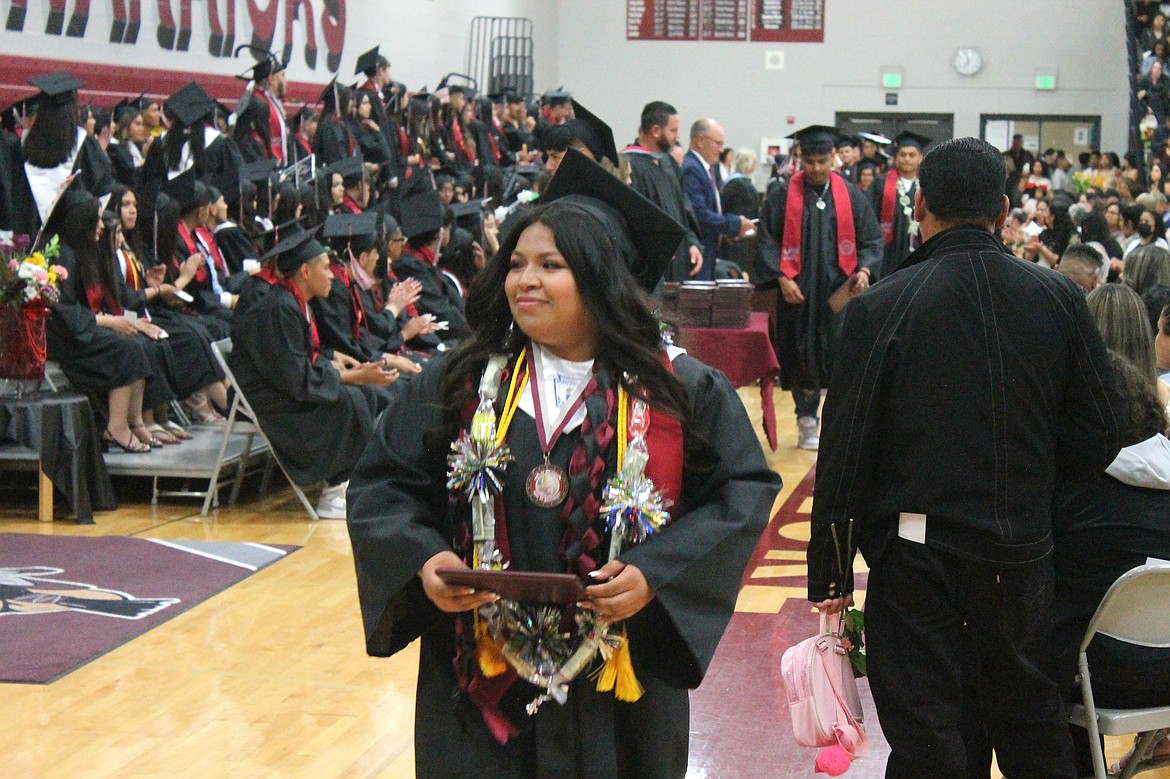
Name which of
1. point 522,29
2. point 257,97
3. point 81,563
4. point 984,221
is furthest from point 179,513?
point 522,29

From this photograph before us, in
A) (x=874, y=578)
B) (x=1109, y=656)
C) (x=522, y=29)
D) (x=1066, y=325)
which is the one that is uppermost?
(x=522, y=29)

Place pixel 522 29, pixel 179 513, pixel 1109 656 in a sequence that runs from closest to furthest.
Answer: pixel 1109 656
pixel 179 513
pixel 522 29

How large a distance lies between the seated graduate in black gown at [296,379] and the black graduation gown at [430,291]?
226cm

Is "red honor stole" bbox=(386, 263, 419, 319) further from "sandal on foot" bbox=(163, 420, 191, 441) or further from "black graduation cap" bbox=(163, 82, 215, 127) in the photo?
"black graduation cap" bbox=(163, 82, 215, 127)

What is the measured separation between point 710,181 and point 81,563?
19.3 feet

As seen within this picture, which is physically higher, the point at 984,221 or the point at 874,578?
the point at 984,221

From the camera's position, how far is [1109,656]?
9.84 feet

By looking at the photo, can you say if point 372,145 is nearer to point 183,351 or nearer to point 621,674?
point 183,351

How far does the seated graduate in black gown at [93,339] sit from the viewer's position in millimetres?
7562

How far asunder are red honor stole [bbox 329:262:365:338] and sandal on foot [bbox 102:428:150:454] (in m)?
1.28

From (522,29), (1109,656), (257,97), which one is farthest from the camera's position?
(522,29)

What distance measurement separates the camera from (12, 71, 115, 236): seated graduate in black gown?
28.3ft

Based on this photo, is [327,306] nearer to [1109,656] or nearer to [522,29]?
[1109,656]

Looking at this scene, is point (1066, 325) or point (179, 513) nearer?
point (1066, 325)
